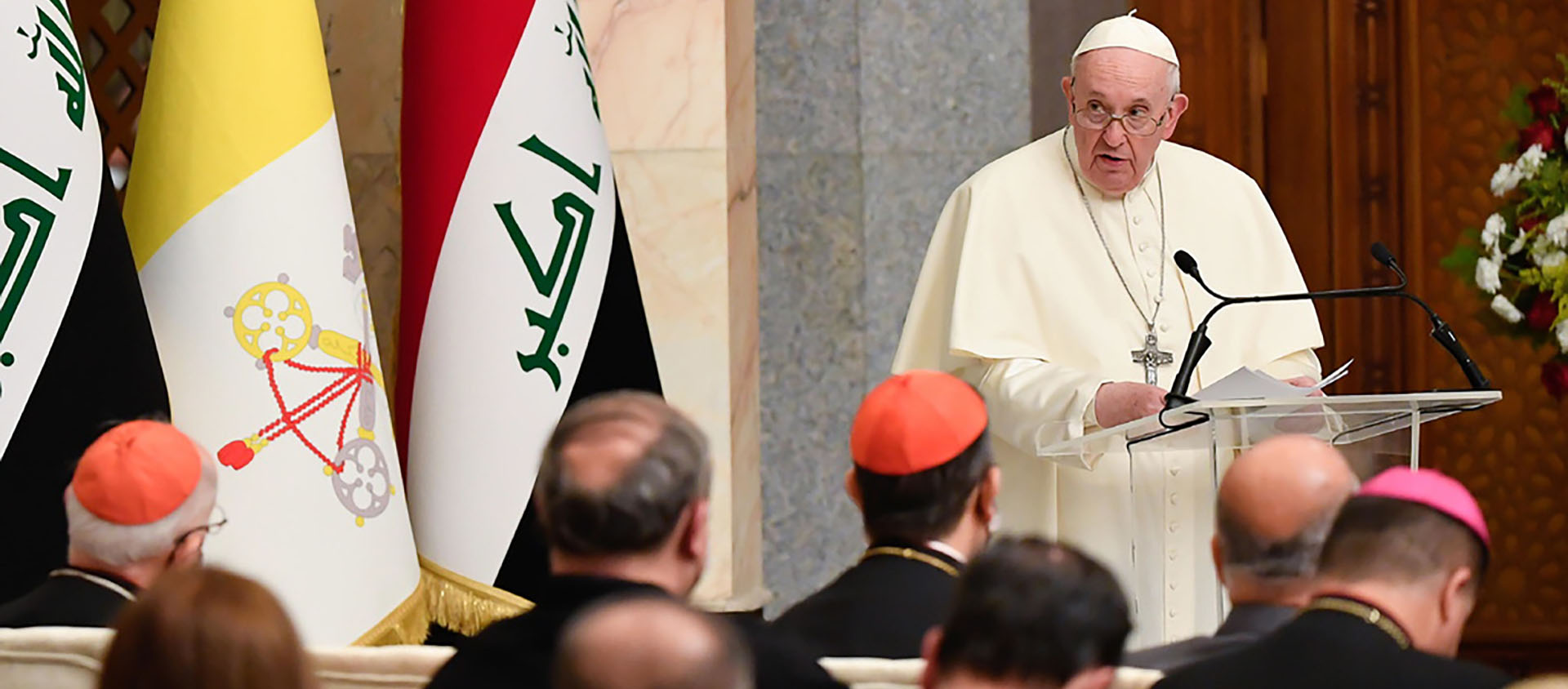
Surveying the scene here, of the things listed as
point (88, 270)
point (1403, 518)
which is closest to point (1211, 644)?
point (1403, 518)

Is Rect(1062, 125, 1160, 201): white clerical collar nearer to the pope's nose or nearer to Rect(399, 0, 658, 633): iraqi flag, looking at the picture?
the pope's nose

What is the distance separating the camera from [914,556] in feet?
10.0

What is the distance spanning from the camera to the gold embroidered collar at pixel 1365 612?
2395 mm

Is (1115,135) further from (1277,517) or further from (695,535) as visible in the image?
(695,535)

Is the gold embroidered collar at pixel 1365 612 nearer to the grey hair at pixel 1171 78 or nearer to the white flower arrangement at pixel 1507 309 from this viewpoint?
the grey hair at pixel 1171 78

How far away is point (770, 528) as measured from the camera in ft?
19.4

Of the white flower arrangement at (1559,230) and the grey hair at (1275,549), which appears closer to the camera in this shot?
the grey hair at (1275,549)

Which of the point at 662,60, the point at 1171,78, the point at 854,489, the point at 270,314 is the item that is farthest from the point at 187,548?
the point at 1171,78

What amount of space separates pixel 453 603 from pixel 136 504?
1.34m

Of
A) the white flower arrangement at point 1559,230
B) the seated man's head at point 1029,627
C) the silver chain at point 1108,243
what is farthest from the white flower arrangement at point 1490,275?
the seated man's head at point 1029,627

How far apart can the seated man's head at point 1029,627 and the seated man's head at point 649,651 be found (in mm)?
424

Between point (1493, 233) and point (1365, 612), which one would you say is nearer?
point (1365, 612)

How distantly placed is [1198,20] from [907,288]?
1466mm

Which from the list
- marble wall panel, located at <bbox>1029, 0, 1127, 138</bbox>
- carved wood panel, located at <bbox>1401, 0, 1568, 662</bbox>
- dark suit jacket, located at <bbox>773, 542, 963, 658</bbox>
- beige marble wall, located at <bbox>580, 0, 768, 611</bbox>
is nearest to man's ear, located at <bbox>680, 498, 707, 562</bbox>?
dark suit jacket, located at <bbox>773, 542, 963, 658</bbox>
